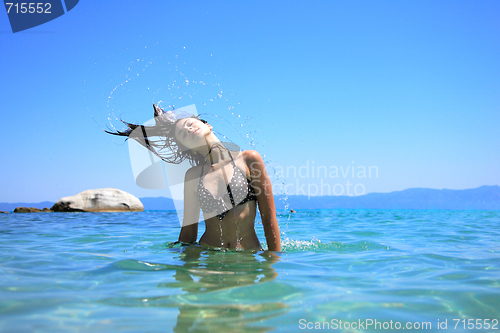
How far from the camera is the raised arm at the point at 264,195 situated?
3.98 m

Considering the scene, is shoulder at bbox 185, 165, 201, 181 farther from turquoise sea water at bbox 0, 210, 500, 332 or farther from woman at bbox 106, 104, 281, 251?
turquoise sea water at bbox 0, 210, 500, 332

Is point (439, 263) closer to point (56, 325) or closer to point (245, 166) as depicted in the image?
point (245, 166)

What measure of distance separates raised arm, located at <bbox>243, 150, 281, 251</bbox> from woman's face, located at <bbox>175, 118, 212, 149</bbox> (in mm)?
631

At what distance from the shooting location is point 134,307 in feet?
7.23

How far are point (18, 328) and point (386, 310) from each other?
2.25 m

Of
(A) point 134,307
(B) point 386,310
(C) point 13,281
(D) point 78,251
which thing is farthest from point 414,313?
(D) point 78,251

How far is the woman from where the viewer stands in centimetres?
404

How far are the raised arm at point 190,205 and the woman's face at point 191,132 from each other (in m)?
0.36

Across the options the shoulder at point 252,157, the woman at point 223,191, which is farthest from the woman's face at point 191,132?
the shoulder at point 252,157

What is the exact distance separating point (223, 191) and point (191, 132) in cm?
86

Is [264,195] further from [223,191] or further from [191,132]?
[191,132]

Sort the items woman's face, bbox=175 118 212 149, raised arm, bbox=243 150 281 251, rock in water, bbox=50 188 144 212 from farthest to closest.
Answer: rock in water, bbox=50 188 144 212, woman's face, bbox=175 118 212 149, raised arm, bbox=243 150 281 251

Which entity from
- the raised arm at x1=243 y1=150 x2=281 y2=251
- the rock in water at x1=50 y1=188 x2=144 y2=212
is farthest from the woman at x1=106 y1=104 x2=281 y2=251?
the rock in water at x1=50 y1=188 x2=144 y2=212

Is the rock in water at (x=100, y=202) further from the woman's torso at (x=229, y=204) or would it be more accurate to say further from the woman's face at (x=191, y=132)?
the woman's torso at (x=229, y=204)
